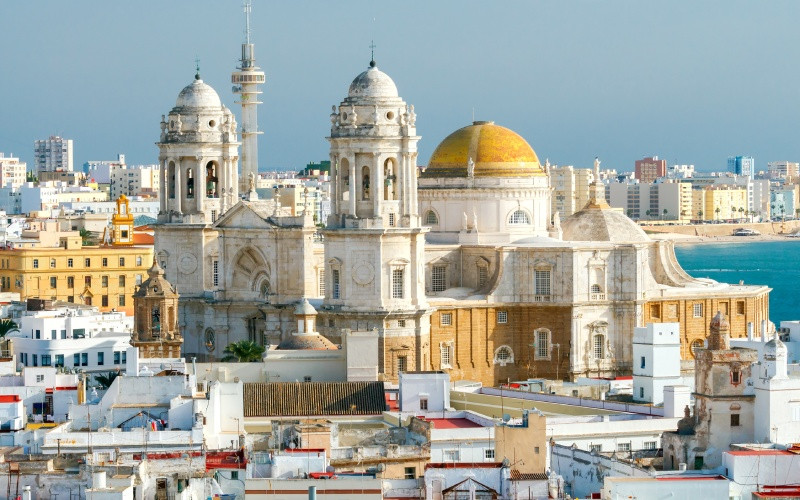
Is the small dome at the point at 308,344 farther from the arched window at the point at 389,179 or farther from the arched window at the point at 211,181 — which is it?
the arched window at the point at 211,181

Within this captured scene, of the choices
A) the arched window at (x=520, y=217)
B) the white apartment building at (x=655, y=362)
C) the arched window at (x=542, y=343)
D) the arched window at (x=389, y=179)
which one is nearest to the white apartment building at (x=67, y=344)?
the arched window at (x=389, y=179)

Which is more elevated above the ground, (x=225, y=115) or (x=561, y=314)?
(x=225, y=115)

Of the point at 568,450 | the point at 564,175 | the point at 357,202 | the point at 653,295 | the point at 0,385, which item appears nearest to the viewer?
the point at 568,450

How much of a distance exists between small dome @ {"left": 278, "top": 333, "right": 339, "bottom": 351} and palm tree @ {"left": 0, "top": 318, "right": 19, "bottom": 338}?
1204cm

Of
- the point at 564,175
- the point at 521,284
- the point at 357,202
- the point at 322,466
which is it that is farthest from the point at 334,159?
the point at 564,175

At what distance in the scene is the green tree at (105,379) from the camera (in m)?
64.6

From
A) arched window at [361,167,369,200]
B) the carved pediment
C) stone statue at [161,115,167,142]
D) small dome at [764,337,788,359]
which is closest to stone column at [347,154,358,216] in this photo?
arched window at [361,167,369,200]

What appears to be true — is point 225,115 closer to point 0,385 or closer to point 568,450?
point 0,385

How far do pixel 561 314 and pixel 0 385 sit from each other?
72.7 ft

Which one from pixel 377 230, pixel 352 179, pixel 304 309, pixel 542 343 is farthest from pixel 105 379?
pixel 542 343

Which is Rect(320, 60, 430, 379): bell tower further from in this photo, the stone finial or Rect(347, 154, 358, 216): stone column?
the stone finial

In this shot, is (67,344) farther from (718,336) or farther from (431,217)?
(718,336)

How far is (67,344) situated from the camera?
72750mm

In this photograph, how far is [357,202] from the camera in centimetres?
7594
